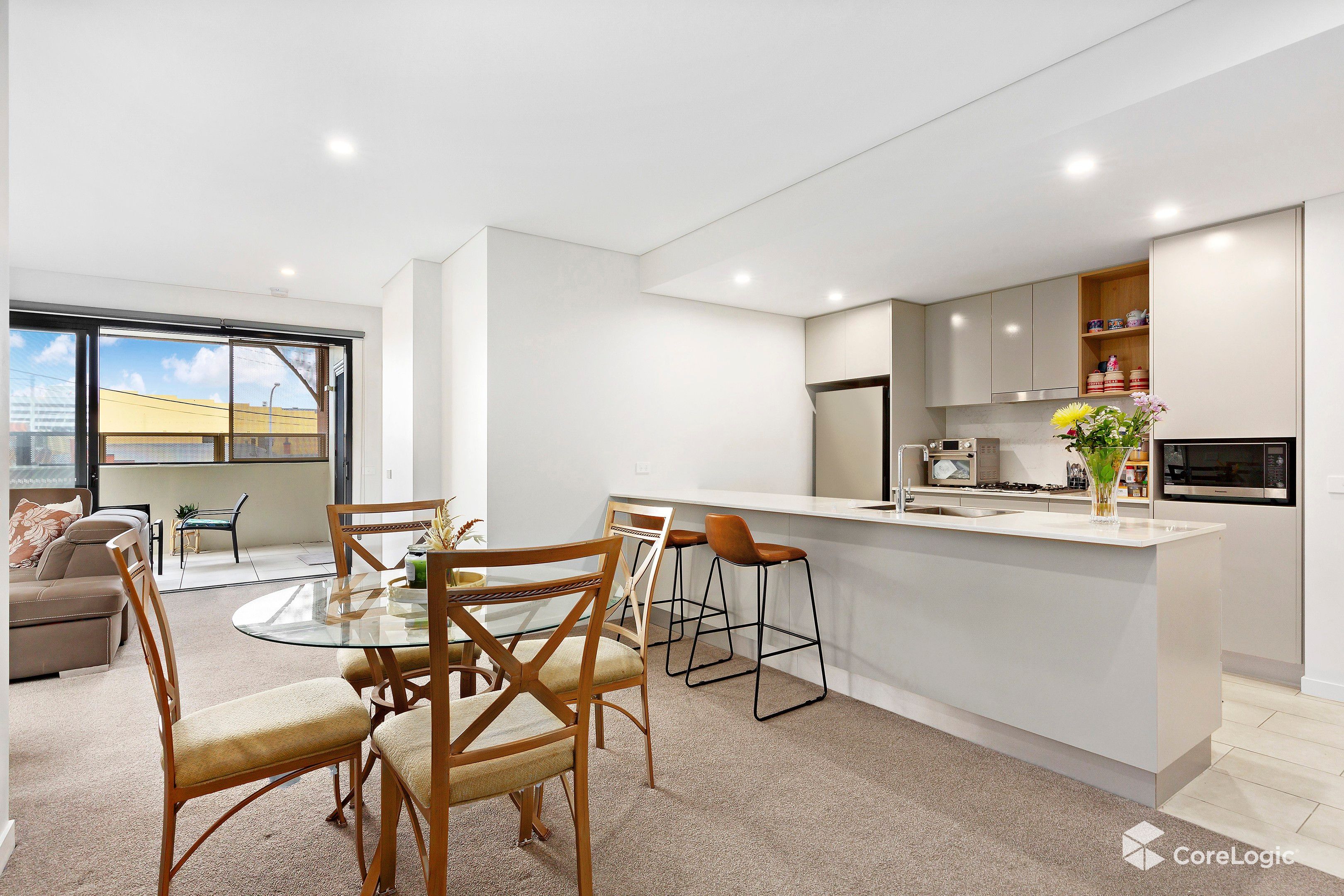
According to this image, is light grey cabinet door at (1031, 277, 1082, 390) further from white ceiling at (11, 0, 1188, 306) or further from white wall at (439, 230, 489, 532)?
white wall at (439, 230, 489, 532)

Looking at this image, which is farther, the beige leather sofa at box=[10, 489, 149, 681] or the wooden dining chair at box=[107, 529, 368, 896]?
the beige leather sofa at box=[10, 489, 149, 681]

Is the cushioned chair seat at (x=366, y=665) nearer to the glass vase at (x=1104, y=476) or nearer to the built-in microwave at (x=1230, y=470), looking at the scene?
the glass vase at (x=1104, y=476)

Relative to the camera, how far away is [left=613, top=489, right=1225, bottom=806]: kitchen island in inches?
84.5

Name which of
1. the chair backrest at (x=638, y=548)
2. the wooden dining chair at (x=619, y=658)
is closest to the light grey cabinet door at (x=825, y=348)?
the chair backrest at (x=638, y=548)

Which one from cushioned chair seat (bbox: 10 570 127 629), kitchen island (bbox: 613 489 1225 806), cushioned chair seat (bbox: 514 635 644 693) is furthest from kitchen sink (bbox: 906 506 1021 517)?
cushioned chair seat (bbox: 10 570 127 629)

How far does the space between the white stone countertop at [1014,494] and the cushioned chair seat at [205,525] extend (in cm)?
625

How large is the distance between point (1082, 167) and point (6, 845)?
4257 mm

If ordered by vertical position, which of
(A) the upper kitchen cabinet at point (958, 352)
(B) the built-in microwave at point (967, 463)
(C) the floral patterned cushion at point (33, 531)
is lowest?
(C) the floral patterned cushion at point (33, 531)

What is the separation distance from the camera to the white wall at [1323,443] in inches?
117

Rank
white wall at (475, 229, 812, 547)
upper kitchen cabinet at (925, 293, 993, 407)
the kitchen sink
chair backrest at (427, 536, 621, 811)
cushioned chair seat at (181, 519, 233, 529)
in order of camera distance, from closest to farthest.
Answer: chair backrest at (427, 536, 621, 811)
the kitchen sink
white wall at (475, 229, 812, 547)
upper kitchen cabinet at (925, 293, 993, 407)
cushioned chair seat at (181, 519, 233, 529)

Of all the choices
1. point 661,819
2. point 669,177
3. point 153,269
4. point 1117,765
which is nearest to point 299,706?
point 661,819

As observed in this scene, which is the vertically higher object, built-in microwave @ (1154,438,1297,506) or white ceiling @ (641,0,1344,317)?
white ceiling @ (641,0,1344,317)

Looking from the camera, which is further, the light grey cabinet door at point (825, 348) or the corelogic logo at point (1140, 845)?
the light grey cabinet door at point (825, 348)

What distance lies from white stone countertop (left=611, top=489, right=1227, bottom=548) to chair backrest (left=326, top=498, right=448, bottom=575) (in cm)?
157
